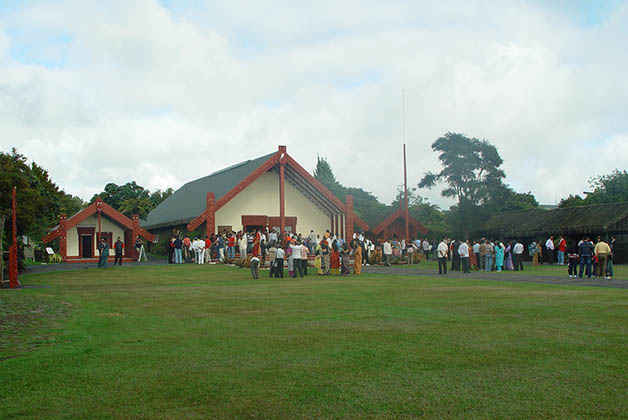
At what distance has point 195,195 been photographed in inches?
1935

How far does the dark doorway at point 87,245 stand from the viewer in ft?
135

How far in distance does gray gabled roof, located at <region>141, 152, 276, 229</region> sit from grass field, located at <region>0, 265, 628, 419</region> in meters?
28.2

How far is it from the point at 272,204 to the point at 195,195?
954 cm

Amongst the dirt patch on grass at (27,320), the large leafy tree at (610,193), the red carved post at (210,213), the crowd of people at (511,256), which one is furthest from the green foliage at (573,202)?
the dirt patch on grass at (27,320)

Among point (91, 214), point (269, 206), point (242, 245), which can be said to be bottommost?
point (242, 245)

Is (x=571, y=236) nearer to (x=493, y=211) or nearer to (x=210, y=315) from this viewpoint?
(x=493, y=211)

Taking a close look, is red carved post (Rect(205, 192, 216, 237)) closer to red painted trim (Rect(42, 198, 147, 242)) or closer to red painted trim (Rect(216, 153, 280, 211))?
red painted trim (Rect(216, 153, 280, 211))

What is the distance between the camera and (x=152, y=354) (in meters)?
7.66

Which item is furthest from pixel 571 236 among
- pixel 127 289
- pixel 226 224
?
pixel 127 289

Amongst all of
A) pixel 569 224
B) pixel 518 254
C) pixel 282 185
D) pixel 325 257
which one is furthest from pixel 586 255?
pixel 282 185

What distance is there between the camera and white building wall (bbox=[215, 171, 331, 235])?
135 ft

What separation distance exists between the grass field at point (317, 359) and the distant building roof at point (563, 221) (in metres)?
23.8

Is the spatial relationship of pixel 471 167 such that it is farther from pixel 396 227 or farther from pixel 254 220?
pixel 254 220

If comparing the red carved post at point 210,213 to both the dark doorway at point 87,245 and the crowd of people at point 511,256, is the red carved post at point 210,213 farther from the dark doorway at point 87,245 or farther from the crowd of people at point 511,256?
the crowd of people at point 511,256
